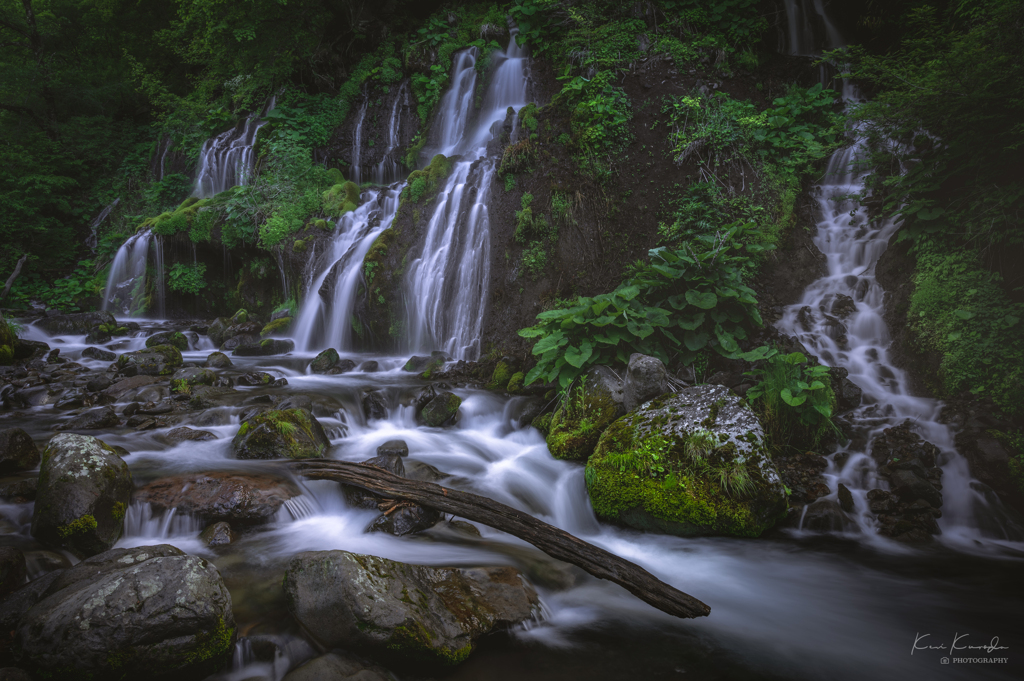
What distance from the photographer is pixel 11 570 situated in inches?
110

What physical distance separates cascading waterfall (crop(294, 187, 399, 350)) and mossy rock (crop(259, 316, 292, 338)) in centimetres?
28

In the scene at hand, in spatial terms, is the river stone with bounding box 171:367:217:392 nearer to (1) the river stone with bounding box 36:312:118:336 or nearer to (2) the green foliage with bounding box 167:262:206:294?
(1) the river stone with bounding box 36:312:118:336

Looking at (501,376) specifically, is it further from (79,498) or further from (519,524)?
(79,498)

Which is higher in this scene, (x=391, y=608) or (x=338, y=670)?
(x=391, y=608)

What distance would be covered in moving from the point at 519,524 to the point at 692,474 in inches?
62.3

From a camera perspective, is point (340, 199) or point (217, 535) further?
point (340, 199)

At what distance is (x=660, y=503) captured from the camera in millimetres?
4148

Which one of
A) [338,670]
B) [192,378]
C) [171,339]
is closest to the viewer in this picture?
[338,670]

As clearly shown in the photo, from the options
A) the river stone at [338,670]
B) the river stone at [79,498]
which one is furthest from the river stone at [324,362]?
the river stone at [338,670]

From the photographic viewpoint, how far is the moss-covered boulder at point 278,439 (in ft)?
16.5

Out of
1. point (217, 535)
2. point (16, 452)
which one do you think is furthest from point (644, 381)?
point (16, 452)

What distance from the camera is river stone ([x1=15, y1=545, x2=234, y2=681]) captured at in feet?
7.39

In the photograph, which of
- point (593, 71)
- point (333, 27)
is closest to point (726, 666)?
point (593, 71)

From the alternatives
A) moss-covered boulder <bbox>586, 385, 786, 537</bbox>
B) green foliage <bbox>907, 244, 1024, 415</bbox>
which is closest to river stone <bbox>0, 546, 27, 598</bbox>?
moss-covered boulder <bbox>586, 385, 786, 537</bbox>
